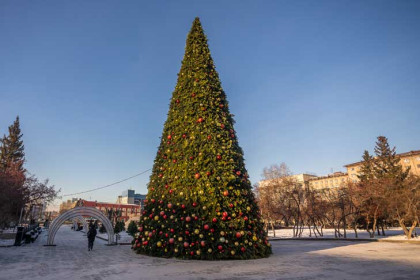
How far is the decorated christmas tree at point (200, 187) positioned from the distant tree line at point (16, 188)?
18418mm

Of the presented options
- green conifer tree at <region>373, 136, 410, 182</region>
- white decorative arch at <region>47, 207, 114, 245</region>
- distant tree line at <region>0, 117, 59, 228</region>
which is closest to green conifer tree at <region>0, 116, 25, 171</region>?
distant tree line at <region>0, 117, 59, 228</region>

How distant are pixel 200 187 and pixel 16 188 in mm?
24955

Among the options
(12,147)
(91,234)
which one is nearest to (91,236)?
(91,234)

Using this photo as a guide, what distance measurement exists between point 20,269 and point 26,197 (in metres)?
25.7

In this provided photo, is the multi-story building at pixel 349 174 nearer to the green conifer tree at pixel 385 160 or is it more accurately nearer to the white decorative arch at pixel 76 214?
the green conifer tree at pixel 385 160

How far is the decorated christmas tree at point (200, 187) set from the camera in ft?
30.3

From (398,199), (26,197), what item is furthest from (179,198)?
(26,197)

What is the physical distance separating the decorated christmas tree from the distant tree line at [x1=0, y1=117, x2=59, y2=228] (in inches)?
Answer: 725

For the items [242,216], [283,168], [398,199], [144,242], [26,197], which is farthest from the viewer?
[283,168]

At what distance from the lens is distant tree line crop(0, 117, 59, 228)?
892 inches

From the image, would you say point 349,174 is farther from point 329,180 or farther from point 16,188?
point 16,188

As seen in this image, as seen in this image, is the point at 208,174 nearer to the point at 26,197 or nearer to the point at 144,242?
the point at 144,242

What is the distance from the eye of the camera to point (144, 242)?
10383 mm

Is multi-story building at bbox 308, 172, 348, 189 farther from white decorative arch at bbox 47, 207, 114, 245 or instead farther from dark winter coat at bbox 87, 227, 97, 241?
dark winter coat at bbox 87, 227, 97, 241
